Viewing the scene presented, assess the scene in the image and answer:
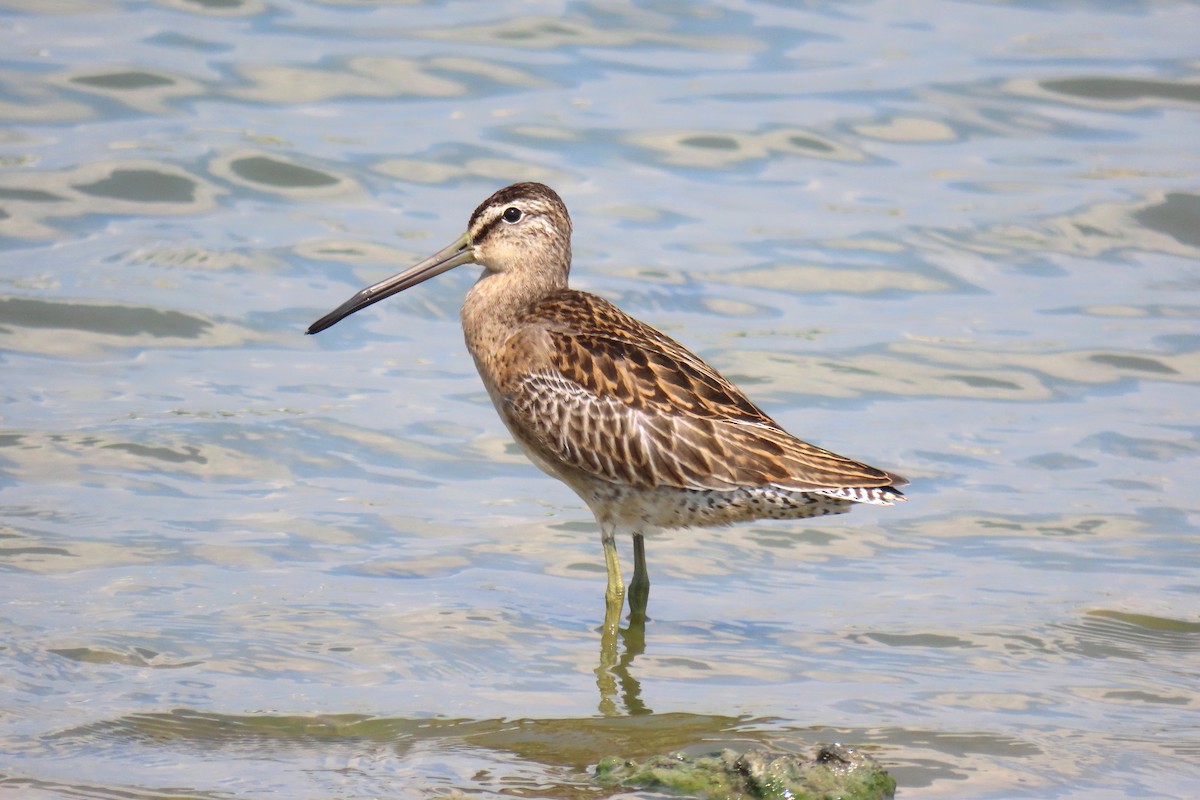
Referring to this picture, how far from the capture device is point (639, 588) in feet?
24.8

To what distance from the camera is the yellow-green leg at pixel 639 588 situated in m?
7.51

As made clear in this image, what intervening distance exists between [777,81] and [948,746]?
9.37m

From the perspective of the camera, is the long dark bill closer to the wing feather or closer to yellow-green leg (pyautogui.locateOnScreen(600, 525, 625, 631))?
the wing feather

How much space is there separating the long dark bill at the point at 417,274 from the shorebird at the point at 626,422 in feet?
0.58

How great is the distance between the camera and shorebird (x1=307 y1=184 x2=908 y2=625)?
23.1 feet

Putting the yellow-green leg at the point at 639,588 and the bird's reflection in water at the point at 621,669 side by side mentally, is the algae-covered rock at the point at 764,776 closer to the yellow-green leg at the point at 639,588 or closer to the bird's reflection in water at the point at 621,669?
the bird's reflection in water at the point at 621,669

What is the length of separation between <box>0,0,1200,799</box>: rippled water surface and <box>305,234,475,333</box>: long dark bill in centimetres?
102

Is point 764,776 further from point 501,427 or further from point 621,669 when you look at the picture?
point 501,427

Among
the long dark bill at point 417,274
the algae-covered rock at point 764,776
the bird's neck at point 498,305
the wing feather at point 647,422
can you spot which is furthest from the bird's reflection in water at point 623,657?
the long dark bill at point 417,274

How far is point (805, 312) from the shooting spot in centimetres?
1116

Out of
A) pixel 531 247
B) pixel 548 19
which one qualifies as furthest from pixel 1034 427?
pixel 548 19

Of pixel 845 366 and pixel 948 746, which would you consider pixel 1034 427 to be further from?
pixel 948 746

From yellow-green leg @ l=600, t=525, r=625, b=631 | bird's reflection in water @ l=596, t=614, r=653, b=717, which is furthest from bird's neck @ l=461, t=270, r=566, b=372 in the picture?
bird's reflection in water @ l=596, t=614, r=653, b=717

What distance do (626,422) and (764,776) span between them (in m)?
2.17
